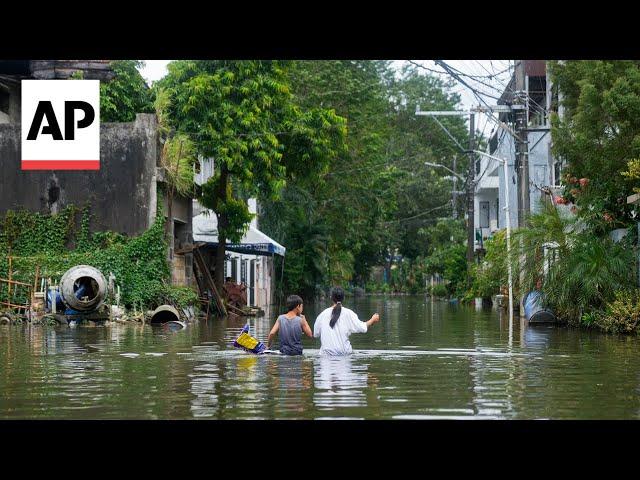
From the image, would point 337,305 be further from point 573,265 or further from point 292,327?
point 573,265

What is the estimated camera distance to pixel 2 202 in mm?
37719

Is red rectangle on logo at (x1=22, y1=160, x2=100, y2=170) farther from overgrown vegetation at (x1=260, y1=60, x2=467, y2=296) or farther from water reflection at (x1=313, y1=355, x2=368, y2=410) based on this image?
water reflection at (x1=313, y1=355, x2=368, y2=410)

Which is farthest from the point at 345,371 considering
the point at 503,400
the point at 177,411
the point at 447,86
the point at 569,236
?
the point at 447,86

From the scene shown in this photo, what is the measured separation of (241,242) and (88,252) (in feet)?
45.4

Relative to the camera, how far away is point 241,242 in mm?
50281

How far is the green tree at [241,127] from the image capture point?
4078 centimetres

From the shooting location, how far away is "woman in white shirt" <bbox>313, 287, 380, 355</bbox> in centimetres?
1889

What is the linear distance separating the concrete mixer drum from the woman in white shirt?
15.0 m

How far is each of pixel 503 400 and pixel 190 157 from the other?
2865 centimetres

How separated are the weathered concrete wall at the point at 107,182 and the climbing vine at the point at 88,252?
1.32 feet

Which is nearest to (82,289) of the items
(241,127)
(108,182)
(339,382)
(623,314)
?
(108,182)

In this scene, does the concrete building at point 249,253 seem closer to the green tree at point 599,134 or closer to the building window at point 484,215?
the green tree at point 599,134

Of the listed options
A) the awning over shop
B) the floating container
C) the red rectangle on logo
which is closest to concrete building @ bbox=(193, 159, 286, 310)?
the awning over shop
